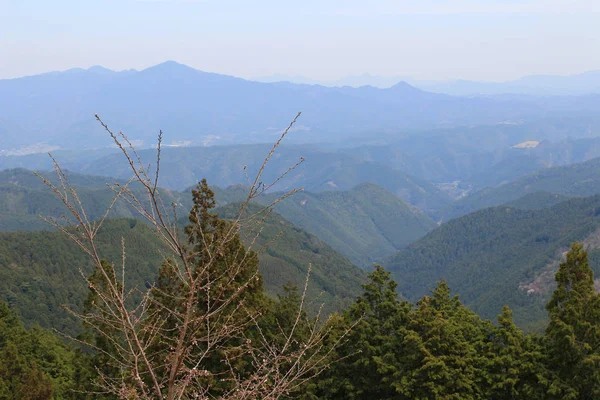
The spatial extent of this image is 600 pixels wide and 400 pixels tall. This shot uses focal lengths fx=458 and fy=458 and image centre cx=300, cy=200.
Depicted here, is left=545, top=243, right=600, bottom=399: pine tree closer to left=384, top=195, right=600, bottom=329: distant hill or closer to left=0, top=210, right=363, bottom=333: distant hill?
left=384, top=195, right=600, bottom=329: distant hill

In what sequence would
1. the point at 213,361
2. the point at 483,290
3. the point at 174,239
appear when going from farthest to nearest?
the point at 483,290
the point at 213,361
the point at 174,239

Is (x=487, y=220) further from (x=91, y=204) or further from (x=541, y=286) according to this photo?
(x=91, y=204)

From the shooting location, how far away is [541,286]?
92.2 meters

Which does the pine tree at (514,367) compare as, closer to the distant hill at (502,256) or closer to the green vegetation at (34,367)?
the green vegetation at (34,367)

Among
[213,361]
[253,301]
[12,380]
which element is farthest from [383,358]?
[12,380]

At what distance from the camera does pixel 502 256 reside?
12550 centimetres

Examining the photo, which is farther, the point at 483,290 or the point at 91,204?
the point at 91,204

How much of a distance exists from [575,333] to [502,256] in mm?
121719

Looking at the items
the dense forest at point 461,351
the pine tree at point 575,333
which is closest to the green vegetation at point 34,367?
the dense forest at point 461,351

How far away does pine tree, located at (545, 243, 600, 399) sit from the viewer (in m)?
13.3

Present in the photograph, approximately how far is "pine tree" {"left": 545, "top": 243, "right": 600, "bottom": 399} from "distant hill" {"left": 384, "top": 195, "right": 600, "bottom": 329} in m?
63.6

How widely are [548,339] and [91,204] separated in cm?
18425

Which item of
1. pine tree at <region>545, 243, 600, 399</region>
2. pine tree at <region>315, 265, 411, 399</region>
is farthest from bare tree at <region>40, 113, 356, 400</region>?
pine tree at <region>545, 243, 600, 399</region>

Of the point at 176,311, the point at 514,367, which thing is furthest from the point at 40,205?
the point at 176,311
